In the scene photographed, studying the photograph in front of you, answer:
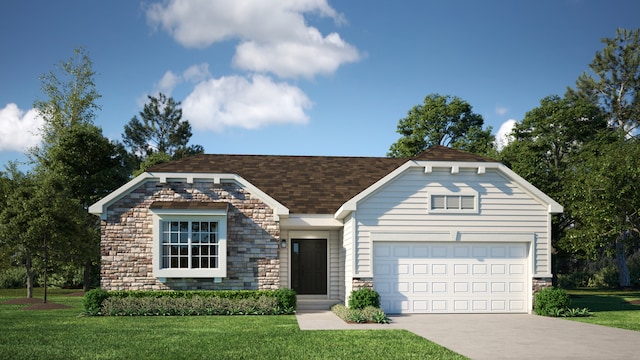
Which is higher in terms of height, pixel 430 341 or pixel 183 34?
pixel 183 34

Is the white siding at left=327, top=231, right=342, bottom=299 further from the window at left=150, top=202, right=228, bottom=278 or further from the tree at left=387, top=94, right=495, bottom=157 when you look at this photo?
the tree at left=387, top=94, right=495, bottom=157

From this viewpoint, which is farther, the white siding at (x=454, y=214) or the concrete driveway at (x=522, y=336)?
the white siding at (x=454, y=214)

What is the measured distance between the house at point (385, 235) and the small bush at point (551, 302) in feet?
1.63

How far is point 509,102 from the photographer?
32.0 meters

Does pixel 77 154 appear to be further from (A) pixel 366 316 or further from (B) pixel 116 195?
(A) pixel 366 316

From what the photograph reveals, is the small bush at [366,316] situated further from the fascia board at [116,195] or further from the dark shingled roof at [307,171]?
the fascia board at [116,195]

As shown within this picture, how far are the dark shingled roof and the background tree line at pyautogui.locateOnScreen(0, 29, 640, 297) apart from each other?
6.30 metres

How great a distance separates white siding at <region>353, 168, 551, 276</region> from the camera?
18.9 metres

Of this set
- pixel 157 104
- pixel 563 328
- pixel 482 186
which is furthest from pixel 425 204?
pixel 157 104

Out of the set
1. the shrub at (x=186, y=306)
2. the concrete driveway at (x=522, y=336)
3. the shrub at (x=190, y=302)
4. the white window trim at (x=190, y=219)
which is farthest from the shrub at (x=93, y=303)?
the concrete driveway at (x=522, y=336)

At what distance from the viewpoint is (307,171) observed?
24406 mm

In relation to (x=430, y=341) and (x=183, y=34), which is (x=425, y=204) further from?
(x=183, y=34)

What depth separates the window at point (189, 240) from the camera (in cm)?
1919

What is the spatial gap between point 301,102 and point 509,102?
11.5 m
